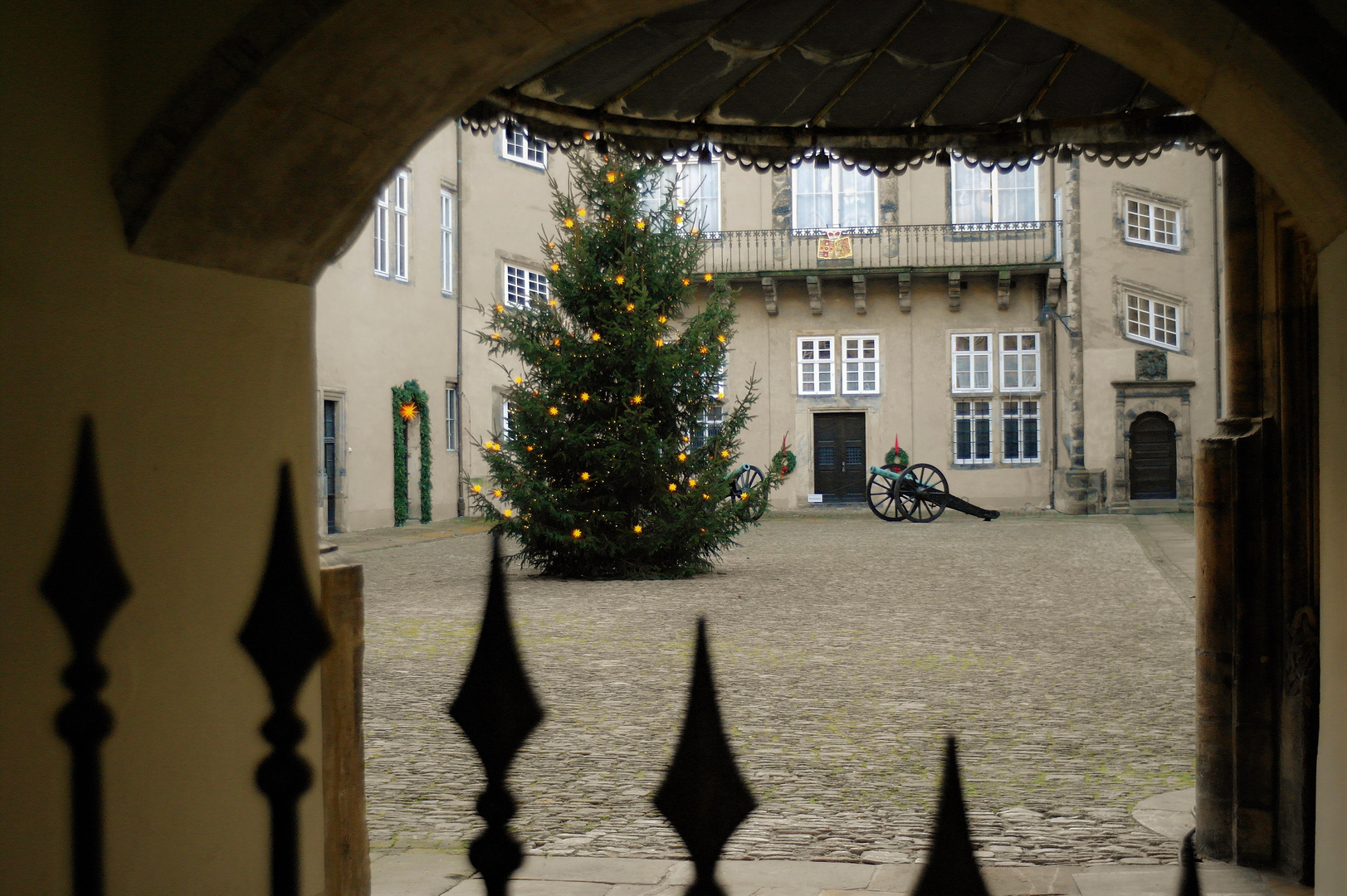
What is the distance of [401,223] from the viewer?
19391 millimetres

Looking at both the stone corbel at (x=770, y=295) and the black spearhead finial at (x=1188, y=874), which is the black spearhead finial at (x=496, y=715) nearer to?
the black spearhead finial at (x=1188, y=874)

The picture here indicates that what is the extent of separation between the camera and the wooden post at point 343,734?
2289mm

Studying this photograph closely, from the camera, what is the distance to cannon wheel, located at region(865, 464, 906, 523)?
2128 centimetres

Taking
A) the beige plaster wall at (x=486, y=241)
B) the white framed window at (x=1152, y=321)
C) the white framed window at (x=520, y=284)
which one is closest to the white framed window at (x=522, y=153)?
the beige plaster wall at (x=486, y=241)

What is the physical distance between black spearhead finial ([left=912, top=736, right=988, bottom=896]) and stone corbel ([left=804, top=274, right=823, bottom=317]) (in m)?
24.0

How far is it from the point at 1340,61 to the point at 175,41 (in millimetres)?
1564

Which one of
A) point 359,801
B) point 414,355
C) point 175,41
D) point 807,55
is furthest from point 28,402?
point 414,355

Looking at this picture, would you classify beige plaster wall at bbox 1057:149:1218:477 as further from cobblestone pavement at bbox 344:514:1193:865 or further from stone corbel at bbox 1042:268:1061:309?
cobblestone pavement at bbox 344:514:1193:865

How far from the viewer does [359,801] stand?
2400 mm

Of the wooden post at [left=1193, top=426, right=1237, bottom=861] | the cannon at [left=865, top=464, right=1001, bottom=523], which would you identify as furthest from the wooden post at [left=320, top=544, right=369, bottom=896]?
the cannon at [left=865, top=464, right=1001, bottom=523]

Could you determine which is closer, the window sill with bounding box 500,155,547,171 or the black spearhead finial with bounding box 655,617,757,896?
the black spearhead finial with bounding box 655,617,757,896

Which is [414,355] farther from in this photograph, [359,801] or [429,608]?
[359,801]

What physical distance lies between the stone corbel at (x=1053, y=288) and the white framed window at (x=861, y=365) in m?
3.44

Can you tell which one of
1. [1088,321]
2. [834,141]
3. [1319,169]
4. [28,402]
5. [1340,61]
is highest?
[1088,321]
